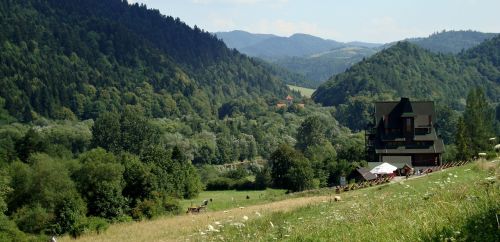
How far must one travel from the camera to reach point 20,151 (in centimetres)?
7275

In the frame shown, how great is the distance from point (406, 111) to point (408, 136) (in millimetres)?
2807

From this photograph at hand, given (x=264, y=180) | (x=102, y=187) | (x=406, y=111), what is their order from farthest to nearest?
(x=264, y=180) → (x=406, y=111) → (x=102, y=187)

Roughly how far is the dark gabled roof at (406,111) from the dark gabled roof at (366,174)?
9.03m

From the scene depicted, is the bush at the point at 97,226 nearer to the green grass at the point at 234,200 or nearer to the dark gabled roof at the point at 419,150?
the green grass at the point at 234,200

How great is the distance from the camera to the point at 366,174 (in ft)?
173

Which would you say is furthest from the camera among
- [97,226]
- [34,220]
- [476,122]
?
Answer: [476,122]

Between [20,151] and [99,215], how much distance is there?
32.0 m

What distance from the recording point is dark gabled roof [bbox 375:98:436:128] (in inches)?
2472

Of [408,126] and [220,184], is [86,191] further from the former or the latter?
[408,126]

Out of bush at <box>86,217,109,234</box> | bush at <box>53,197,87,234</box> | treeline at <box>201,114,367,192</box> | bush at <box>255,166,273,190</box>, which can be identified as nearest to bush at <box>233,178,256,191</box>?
treeline at <box>201,114,367,192</box>

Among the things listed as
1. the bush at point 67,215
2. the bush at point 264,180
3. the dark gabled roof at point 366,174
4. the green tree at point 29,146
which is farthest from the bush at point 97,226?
the green tree at point 29,146

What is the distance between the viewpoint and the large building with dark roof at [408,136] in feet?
204

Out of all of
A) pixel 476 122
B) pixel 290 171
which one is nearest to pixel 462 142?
pixel 476 122

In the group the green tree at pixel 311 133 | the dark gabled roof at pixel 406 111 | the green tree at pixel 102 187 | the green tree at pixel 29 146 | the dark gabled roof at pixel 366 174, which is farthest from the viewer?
the green tree at pixel 311 133
